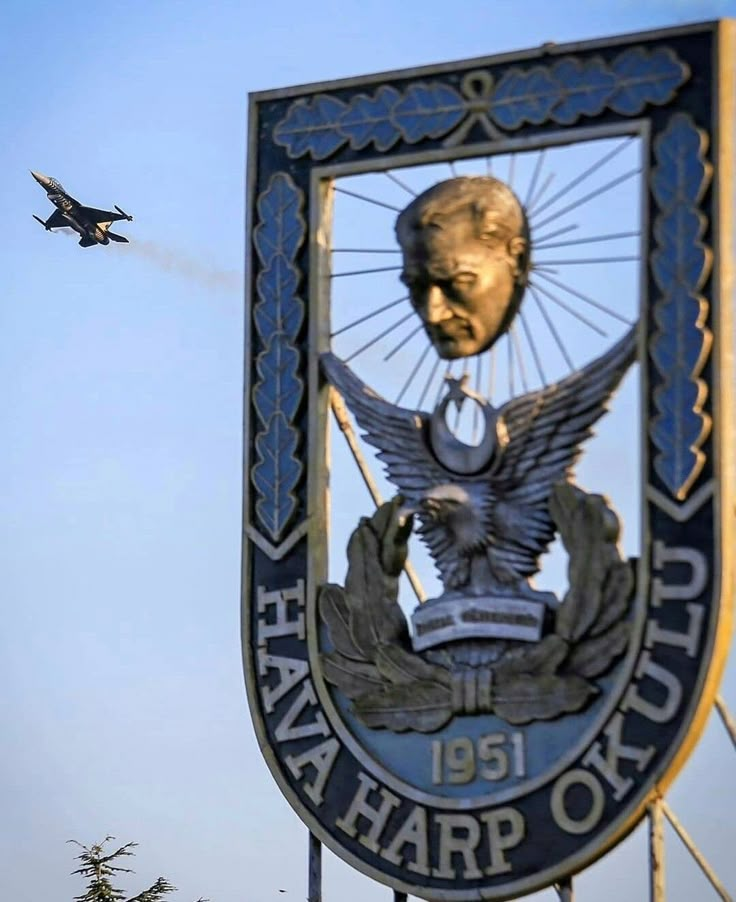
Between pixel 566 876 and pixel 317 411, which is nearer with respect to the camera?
pixel 566 876

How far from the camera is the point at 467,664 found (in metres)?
30.4

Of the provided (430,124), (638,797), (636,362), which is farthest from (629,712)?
(430,124)

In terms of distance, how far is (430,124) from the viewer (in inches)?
1241

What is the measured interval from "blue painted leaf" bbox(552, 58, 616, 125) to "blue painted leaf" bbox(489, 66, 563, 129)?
0.07 meters

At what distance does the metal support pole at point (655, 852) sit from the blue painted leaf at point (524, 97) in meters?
5.29

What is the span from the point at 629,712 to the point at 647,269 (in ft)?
10.6

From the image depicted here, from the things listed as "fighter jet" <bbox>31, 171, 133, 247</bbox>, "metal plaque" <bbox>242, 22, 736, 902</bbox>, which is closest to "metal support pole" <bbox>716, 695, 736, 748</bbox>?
"metal plaque" <bbox>242, 22, 736, 902</bbox>

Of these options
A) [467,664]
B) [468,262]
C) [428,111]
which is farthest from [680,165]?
[467,664]

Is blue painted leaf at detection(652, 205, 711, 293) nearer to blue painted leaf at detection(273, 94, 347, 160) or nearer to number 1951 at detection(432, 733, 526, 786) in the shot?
blue painted leaf at detection(273, 94, 347, 160)

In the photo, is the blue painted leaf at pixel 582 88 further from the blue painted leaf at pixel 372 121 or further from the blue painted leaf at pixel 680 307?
the blue painted leaf at pixel 372 121

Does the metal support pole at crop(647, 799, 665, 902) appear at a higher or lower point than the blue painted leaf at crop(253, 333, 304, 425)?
lower

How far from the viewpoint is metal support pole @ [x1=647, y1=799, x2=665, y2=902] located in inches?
1156

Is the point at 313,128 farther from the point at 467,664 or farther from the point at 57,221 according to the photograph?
the point at 57,221

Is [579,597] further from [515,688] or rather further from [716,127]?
[716,127]
